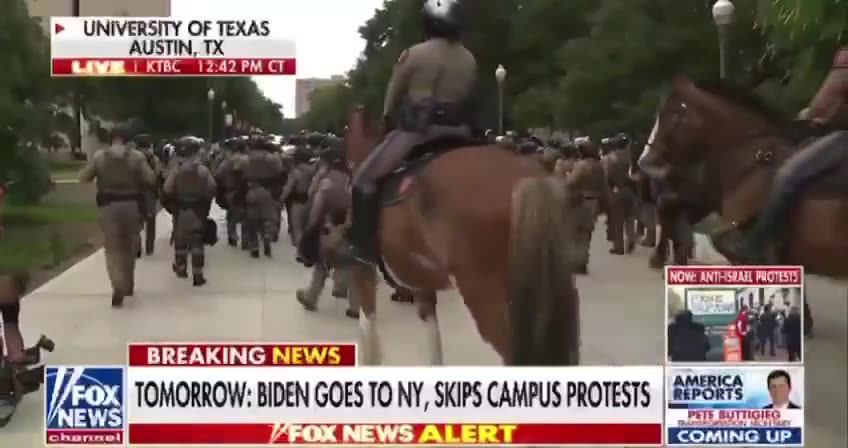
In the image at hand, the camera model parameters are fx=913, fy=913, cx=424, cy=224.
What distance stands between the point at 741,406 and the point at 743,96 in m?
0.88

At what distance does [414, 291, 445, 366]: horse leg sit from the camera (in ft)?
8.50

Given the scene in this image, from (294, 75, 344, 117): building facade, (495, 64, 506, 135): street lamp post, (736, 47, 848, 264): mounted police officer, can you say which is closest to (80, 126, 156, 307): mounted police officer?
(294, 75, 344, 117): building facade

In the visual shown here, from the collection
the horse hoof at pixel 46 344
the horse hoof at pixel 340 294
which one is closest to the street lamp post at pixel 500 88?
the horse hoof at pixel 340 294

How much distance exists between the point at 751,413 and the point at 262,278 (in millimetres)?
1493

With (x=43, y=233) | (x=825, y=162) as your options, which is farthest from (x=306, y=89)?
(x=825, y=162)

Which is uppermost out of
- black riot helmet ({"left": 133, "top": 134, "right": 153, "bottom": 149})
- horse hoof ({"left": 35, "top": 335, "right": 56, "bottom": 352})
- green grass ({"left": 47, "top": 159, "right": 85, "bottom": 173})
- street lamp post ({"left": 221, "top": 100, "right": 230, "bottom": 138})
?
street lamp post ({"left": 221, "top": 100, "right": 230, "bottom": 138})

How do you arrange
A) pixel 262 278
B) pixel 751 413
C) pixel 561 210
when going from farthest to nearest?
pixel 262 278 → pixel 751 413 → pixel 561 210

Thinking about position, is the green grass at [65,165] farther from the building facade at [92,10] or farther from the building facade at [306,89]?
the building facade at [306,89]

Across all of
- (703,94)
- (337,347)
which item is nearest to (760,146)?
(703,94)

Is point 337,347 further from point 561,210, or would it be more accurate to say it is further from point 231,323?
point 561,210

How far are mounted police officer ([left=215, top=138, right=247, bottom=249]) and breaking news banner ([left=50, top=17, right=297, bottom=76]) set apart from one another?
0.23m

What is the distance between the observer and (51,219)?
8.63ft

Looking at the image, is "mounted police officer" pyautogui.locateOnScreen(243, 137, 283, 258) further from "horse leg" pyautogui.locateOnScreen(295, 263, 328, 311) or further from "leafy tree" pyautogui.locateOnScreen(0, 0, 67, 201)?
"leafy tree" pyautogui.locateOnScreen(0, 0, 67, 201)

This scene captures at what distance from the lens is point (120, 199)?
2615 mm
